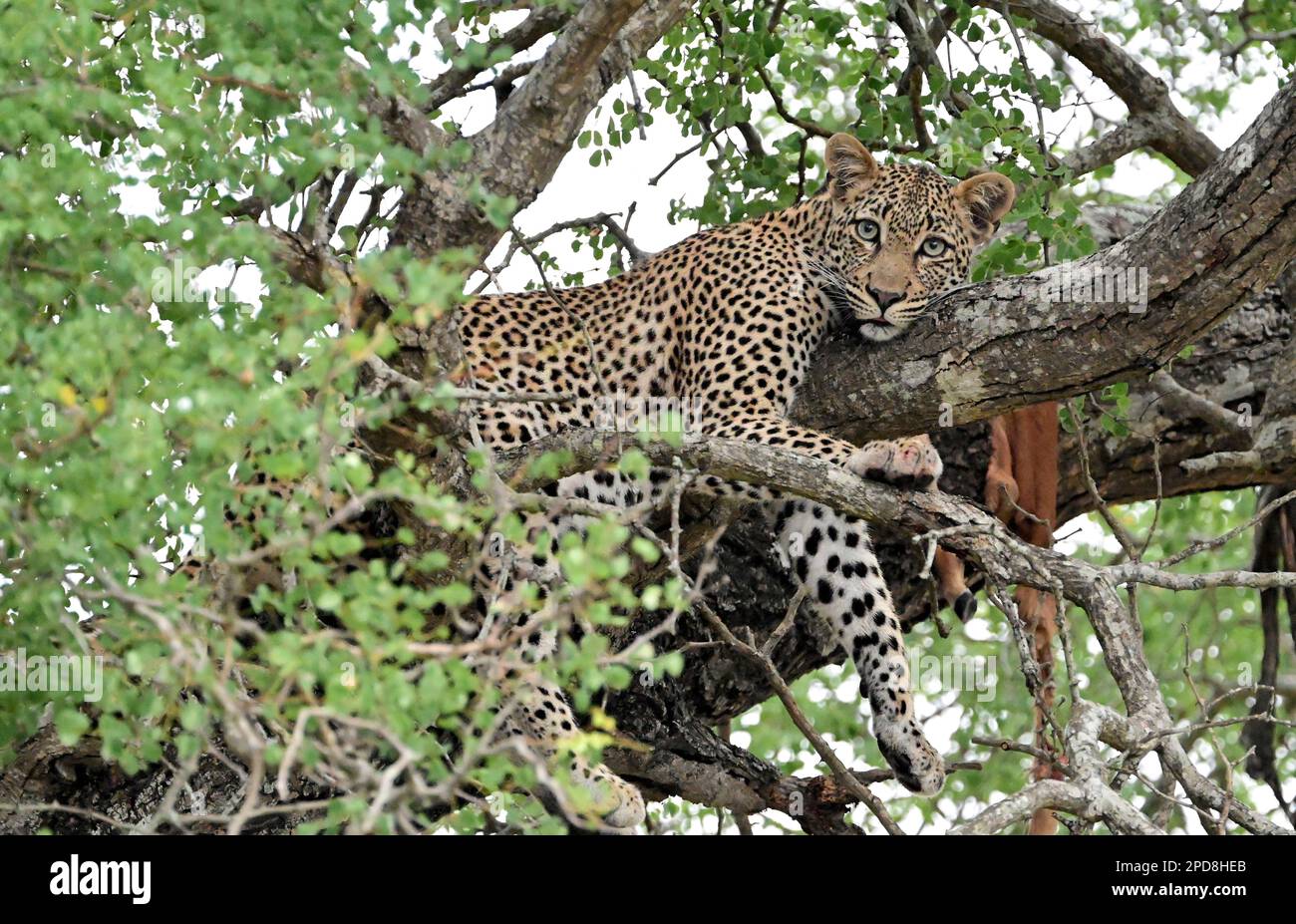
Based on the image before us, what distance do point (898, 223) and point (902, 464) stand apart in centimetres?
205

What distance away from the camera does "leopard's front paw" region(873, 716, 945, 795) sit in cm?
695

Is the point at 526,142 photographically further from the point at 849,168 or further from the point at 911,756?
the point at 911,756

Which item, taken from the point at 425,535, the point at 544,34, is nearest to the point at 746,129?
the point at 544,34

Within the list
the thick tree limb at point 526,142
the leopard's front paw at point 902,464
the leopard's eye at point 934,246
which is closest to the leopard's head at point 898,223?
the leopard's eye at point 934,246

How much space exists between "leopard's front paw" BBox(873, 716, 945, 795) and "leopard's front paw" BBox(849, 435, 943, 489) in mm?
1389

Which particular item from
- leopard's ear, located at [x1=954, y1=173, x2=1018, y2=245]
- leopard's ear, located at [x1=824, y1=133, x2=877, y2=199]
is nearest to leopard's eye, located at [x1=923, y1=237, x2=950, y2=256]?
leopard's ear, located at [x1=954, y1=173, x2=1018, y2=245]

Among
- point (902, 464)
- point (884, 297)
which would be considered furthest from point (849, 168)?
point (902, 464)

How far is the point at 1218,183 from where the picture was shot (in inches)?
234

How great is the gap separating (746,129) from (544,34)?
48.9 inches

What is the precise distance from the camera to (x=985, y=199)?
795 centimetres

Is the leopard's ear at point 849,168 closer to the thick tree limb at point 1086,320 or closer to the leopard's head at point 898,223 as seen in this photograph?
the leopard's head at point 898,223

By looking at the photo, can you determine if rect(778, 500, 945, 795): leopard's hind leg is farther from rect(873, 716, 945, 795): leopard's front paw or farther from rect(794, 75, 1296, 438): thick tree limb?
rect(794, 75, 1296, 438): thick tree limb

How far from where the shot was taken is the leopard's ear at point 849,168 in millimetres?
7914
